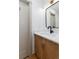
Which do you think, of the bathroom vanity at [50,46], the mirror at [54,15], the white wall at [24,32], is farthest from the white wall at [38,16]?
the bathroom vanity at [50,46]

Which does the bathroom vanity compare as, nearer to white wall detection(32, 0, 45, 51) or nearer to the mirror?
the mirror

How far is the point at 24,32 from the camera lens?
127 inches

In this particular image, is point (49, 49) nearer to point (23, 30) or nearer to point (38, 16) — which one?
point (23, 30)

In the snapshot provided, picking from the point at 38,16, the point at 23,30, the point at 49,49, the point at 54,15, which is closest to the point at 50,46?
the point at 49,49

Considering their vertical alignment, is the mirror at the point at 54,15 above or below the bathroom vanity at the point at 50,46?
above

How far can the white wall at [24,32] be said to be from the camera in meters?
3.09

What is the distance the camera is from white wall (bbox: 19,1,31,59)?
3088mm

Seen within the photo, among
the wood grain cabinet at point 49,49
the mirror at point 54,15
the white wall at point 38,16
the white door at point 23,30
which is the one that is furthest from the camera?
the white wall at point 38,16

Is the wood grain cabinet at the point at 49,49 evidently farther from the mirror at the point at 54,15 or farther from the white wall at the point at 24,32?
the white wall at the point at 24,32

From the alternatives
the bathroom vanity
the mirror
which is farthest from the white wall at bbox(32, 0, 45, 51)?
the bathroom vanity
